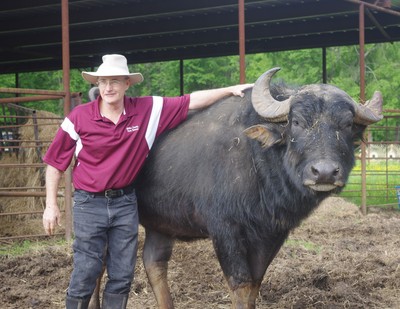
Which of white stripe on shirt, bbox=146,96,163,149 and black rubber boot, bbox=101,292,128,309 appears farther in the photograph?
white stripe on shirt, bbox=146,96,163,149

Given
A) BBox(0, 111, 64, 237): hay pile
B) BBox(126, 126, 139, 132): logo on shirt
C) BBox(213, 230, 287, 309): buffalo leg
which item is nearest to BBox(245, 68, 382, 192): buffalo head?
BBox(213, 230, 287, 309): buffalo leg

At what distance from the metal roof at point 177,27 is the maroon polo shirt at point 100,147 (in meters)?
7.72

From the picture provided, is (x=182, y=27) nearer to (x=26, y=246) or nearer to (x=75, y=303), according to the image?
(x=26, y=246)

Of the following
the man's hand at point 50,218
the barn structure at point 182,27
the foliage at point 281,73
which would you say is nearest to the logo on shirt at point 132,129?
the man's hand at point 50,218

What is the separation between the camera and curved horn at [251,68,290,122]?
446 cm

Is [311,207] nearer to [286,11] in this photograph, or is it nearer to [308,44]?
[286,11]

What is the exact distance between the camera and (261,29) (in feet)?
48.9

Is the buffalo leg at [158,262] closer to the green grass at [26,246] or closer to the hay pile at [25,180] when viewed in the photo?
the green grass at [26,246]

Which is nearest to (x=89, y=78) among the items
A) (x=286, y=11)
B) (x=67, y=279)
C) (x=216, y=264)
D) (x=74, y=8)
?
(x=67, y=279)

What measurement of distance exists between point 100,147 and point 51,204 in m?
0.56

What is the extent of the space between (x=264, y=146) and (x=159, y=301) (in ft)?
5.72

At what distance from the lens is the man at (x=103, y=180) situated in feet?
14.5

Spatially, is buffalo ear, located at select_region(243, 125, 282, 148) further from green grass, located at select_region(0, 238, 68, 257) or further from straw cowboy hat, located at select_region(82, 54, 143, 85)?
green grass, located at select_region(0, 238, 68, 257)

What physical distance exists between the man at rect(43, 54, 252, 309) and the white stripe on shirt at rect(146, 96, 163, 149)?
5cm
